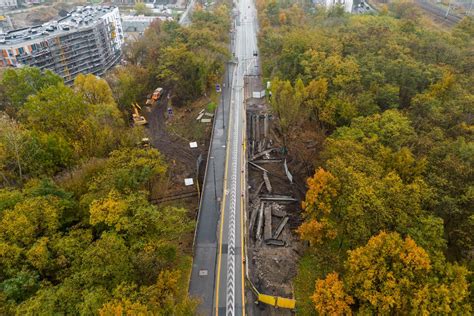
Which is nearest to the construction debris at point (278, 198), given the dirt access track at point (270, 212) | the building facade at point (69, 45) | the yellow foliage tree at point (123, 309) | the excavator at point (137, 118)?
the dirt access track at point (270, 212)

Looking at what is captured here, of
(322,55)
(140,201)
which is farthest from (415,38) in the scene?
(140,201)

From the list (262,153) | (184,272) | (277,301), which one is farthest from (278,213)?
(184,272)

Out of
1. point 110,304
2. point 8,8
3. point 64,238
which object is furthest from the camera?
point 8,8

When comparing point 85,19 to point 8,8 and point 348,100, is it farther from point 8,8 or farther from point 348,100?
point 8,8

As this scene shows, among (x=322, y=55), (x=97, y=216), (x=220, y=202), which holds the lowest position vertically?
(x=220, y=202)

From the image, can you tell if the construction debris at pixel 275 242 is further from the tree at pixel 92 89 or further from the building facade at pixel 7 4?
the building facade at pixel 7 4

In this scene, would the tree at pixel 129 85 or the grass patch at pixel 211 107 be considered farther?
the tree at pixel 129 85

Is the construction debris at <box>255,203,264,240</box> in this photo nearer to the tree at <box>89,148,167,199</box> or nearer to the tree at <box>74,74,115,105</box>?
the tree at <box>89,148,167,199</box>
